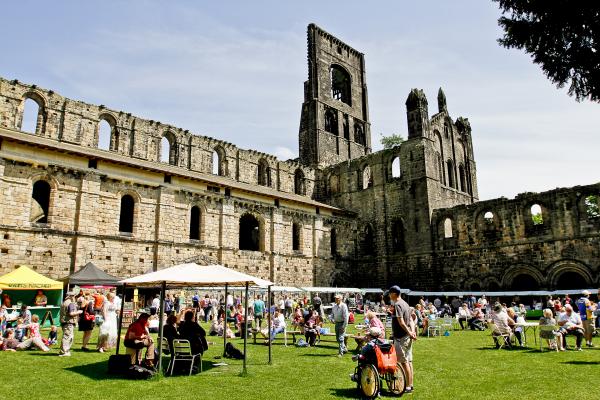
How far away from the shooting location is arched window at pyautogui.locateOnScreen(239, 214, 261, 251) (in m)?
30.7

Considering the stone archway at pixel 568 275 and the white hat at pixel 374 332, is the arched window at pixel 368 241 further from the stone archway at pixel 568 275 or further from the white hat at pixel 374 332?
the white hat at pixel 374 332

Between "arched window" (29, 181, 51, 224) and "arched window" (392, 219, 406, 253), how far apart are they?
72.8 ft

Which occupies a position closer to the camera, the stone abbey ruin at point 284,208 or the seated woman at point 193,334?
the seated woman at point 193,334

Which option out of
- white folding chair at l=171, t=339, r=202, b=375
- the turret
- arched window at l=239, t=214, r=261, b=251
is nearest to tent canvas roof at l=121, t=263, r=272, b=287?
white folding chair at l=171, t=339, r=202, b=375

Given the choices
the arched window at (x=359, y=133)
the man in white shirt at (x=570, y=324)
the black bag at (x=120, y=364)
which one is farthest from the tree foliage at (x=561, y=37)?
the arched window at (x=359, y=133)

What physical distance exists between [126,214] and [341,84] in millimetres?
27859

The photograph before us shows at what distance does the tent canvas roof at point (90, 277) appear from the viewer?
19.2 m

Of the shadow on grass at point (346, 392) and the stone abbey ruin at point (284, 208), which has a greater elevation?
the stone abbey ruin at point (284, 208)

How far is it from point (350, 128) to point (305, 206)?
556 inches

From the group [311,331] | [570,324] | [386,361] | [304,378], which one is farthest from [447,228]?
[386,361]

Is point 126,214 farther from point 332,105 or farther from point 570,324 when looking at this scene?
point 332,105

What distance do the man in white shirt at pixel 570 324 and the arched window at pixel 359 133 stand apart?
32198 mm

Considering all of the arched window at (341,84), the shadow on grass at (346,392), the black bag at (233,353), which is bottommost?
the shadow on grass at (346,392)

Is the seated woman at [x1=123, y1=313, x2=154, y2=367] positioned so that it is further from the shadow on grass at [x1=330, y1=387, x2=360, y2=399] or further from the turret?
the turret
